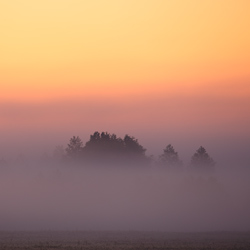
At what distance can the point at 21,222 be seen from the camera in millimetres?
97125

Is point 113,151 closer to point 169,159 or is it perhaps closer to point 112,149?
point 112,149

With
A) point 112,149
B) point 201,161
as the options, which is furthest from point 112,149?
point 201,161

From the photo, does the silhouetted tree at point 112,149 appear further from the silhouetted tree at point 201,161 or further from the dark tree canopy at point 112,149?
the silhouetted tree at point 201,161

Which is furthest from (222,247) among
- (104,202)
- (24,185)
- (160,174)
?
(160,174)

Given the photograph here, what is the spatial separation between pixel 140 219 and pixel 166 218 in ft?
12.7

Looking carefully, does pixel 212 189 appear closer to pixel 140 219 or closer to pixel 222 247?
pixel 140 219

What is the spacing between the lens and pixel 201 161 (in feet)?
474

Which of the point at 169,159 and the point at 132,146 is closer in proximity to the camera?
the point at 132,146

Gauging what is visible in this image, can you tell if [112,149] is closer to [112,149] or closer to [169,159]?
[112,149]

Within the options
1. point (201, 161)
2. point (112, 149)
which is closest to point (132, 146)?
point (112, 149)

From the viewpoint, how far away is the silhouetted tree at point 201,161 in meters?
143

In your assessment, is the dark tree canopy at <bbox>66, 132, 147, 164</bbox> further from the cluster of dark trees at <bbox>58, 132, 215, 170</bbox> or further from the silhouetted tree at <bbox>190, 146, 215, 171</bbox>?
the silhouetted tree at <bbox>190, 146, 215, 171</bbox>

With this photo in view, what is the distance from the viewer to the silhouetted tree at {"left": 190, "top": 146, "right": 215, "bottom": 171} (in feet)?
470

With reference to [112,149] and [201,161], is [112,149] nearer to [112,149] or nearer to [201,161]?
[112,149]
